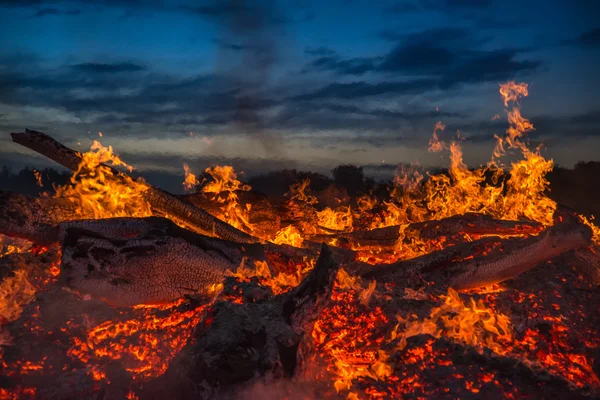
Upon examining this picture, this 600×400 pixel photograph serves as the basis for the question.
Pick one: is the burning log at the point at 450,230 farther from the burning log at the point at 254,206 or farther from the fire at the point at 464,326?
the fire at the point at 464,326

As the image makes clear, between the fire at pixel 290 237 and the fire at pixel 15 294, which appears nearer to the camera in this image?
the fire at pixel 15 294

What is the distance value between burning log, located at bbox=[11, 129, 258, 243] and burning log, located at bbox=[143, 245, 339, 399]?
2.65m

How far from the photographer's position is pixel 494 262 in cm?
634

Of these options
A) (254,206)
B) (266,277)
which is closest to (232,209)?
(254,206)

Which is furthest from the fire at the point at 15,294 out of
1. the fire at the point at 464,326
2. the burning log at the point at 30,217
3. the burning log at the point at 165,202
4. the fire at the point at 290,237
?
the fire at the point at 464,326

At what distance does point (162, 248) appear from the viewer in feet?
18.2

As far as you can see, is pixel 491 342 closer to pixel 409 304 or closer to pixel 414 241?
pixel 409 304

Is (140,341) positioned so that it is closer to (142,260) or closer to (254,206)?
(142,260)

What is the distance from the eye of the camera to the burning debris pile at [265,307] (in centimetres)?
423

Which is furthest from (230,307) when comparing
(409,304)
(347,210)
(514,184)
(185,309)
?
(347,210)

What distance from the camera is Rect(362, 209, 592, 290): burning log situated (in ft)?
20.8

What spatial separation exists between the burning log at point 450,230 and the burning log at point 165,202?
2080mm

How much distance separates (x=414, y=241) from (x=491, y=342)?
322 centimetres

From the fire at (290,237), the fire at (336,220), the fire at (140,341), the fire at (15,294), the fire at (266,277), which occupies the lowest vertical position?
the fire at (140,341)
